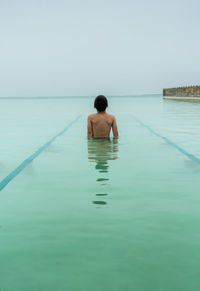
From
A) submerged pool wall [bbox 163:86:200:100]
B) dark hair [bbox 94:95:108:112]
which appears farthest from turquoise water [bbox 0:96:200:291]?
submerged pool wall [bbox 163:86:200:100]

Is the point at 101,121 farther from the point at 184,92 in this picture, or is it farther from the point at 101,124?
the point at 184,92

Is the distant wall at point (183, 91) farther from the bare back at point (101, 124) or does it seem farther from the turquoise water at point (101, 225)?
the turquoise water at point (101, 225)

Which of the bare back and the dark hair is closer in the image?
the dark hair

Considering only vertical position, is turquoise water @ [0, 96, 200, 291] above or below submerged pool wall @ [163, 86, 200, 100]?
above

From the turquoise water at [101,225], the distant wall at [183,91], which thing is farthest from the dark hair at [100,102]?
the distant wall at [183,91]

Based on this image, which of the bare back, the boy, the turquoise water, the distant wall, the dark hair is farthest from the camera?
the distant wall

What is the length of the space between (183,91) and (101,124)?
59.9 m

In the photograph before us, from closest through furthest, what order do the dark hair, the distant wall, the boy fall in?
the dark hair < the boy < the distant wall

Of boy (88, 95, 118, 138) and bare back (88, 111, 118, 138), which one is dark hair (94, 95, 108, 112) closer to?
boy (88, 95, 118, 138)

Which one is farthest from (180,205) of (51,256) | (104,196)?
(51,256)

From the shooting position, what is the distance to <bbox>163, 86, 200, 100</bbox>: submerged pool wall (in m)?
59.0

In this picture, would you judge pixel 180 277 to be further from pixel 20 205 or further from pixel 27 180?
pixel 27 180

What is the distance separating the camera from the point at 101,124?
9312mm

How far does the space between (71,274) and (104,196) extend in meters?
2.12
